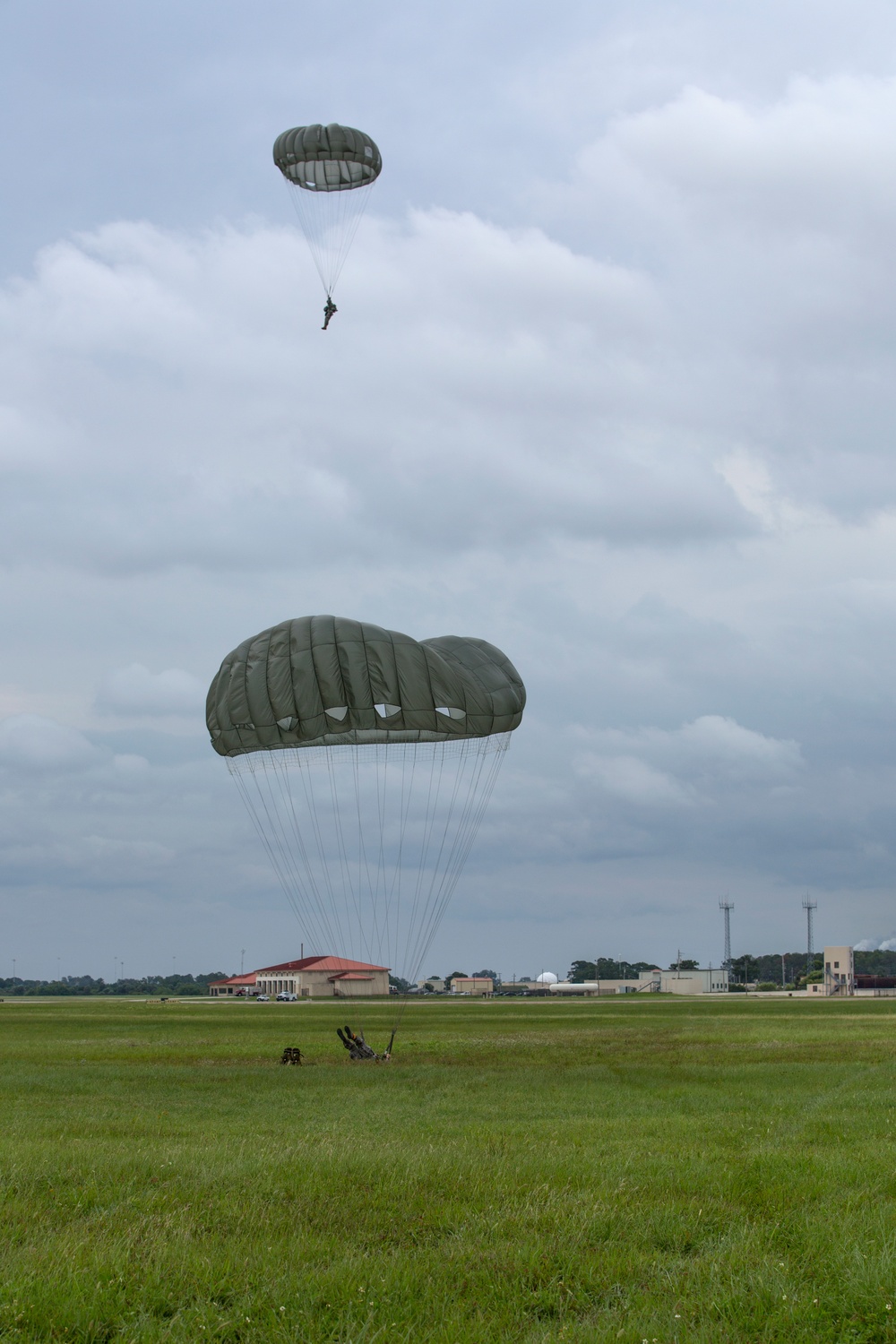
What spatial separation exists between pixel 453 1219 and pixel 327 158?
1219 inches

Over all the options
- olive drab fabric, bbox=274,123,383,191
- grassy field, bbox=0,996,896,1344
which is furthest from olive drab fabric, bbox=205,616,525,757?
olive drab fabric, bbox=274,123,383,191

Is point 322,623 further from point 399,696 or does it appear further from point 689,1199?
point 689,1199

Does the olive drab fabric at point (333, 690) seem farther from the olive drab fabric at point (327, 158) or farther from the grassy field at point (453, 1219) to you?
the olive drab fabric at point (327, 158)

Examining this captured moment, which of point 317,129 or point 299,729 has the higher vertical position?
point 317,129

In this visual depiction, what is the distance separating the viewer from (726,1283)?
7637 millimetres

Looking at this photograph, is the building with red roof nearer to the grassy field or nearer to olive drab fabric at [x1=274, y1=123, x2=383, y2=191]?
olive drab fabric at [x1=274, y1=123, x2=383, y2=191]

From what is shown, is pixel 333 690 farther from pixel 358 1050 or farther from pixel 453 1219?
pixel 453 1219

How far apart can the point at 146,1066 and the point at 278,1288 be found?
25240mm

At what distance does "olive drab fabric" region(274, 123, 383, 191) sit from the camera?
33.1 m

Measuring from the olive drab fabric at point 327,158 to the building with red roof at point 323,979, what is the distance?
378ft

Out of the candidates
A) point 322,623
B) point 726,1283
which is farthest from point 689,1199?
point 322,623

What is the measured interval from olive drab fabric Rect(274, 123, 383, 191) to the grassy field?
25915mm

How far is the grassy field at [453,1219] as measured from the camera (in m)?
7.11

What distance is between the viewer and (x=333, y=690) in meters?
25.5
